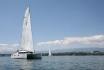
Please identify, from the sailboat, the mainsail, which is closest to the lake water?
the sailboat

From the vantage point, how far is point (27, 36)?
72188mm

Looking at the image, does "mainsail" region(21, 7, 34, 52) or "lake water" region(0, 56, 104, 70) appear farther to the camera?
"mainsail" region(21, 7, 34, 52)

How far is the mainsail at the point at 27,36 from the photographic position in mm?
70950

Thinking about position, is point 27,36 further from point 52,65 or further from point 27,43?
point 52,65

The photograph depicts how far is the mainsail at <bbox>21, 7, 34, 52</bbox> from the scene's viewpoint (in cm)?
7095

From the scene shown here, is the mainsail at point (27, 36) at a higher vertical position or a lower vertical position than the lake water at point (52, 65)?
higher

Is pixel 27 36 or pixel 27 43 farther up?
pixel 27 36

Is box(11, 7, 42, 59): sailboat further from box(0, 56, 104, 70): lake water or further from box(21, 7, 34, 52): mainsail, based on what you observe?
box(0, 56, 104, 70): lake water

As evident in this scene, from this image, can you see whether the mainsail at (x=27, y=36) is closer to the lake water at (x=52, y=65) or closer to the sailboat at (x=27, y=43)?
the sailboat at (x=27, y=43)

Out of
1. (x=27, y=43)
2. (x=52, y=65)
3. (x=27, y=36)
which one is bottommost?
(x=52, y=65)

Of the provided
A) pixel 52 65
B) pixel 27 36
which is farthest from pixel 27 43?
pixel 52 65

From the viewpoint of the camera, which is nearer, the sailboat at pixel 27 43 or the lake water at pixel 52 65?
the lake water at pixel 52 65

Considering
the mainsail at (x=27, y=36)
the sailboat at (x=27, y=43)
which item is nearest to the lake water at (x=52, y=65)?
the sailboat at (x=27, y=43)

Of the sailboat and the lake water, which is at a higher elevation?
the sailboat
